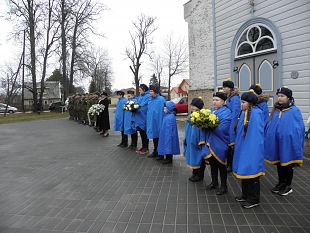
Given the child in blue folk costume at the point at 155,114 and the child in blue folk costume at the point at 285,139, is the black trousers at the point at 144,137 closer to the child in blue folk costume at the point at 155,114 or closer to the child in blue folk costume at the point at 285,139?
the child in blue folk costume at the point at 155,114

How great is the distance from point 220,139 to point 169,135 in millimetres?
2174

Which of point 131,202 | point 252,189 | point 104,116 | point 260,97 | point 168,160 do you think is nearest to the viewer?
point 252,189

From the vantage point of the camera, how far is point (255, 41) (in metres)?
11.0

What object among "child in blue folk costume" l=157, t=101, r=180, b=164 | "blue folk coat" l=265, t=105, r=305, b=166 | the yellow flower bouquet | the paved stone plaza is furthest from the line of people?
"blue folk coat" l=265, t=105, r=305, b=166

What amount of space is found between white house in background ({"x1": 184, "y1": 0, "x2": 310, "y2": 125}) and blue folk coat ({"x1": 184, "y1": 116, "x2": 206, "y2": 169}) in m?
5.35

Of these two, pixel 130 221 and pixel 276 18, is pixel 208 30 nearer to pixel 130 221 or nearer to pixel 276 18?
pixel 276 18

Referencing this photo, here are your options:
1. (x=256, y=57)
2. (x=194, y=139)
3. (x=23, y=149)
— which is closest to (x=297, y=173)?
(x=194, y=139)

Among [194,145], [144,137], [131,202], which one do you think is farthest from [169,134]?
[131,202]

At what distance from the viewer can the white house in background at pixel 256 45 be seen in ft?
30.7

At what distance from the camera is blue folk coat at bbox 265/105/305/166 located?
5.00m

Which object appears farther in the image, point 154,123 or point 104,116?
point 104,116

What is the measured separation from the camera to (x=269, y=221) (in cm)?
408

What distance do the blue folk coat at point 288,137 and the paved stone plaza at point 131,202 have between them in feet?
2.21

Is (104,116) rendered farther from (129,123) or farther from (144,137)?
(144,137)
